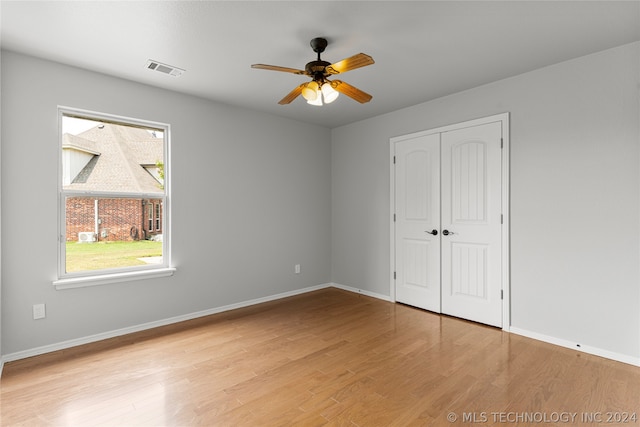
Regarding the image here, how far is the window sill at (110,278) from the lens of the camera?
9.87ft

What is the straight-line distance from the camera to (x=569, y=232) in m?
3.00

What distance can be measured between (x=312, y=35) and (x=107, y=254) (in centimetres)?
288

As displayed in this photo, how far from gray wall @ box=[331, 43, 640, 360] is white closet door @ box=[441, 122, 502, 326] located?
17 cm

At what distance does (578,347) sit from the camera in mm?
2941

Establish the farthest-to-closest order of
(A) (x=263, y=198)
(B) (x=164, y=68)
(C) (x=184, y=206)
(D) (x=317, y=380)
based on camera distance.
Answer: (A) (x=263, y=198) < (C) (x=184, y=206) < (B) (x=164, y=68) < (D) (x=317, y=380)

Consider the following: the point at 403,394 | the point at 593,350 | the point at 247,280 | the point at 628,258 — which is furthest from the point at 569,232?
the point at 247,280

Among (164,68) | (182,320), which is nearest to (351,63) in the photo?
(164,68)

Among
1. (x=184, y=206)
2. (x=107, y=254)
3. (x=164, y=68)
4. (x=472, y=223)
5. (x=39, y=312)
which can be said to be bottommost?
(x=39, y=312)

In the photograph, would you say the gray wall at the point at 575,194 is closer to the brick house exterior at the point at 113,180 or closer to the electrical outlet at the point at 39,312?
the brick house exterior at the point at 113,180

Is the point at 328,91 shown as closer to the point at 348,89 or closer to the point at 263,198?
the point at 348,89

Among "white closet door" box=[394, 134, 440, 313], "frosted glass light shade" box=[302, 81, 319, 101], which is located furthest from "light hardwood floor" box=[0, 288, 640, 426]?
"frosted glass light shade" box=[302, 81, 319, 101]

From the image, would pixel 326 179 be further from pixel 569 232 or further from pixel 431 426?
pixel 431 426

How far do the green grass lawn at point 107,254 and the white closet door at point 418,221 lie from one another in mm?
3022

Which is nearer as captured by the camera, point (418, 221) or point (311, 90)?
point (311, 90)
